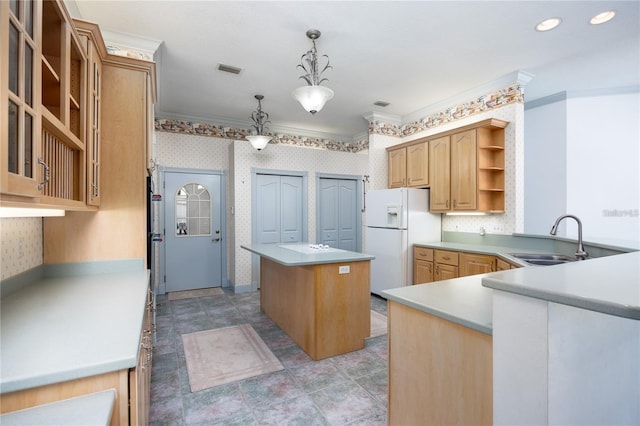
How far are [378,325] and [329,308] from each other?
39.9 inches

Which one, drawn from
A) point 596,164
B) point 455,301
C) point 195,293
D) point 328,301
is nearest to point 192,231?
point 195,293

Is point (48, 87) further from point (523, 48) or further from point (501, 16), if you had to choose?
point (523, 48)

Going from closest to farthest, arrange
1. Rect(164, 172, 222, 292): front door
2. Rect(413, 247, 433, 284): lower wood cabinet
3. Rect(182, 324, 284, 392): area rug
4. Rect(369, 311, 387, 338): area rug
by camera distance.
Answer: Rect(182, 324, 284, 392): area rug, Rect(369, 311, 387, 338): area rug, Rect(413, 247, 433, 284): lower wood cabinet, Rect(164, 172, 222, 292): front door

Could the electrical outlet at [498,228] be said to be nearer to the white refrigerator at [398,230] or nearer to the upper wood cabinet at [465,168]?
the upper wood cabinet at [465,168]

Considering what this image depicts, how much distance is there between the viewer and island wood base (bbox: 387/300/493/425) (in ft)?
3.80

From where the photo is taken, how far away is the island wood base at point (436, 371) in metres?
1.16

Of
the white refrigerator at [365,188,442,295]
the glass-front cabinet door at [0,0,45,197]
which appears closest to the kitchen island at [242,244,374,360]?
the white refrigerator at [365,188,442,295]

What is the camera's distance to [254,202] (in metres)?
5.18

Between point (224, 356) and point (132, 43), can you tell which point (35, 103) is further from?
point (224, 356)

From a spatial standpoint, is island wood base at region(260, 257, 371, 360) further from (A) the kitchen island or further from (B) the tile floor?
(B) the tile floor

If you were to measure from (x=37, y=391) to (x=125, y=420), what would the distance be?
0.27 meters

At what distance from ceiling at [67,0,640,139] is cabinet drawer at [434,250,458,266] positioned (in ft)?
6.99

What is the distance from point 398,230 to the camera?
4305mm

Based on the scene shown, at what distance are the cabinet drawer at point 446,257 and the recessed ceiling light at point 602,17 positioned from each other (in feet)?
8.14
